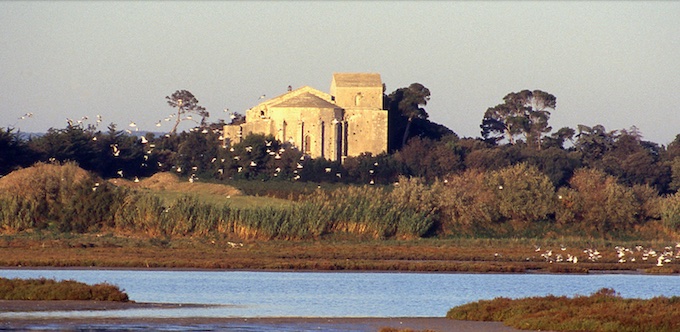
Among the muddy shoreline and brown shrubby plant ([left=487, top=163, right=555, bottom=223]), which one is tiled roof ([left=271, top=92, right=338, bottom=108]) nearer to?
brown shrubby plant ([left=487, top=163, right=555, bottom=223])

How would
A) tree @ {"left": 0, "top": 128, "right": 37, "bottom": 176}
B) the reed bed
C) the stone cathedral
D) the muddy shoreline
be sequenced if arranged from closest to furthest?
the muddy shoreline, the reed bed, tree @ {"left": 0, "top": 128, "right": 37, "bottom": 176}, the stone cathedral

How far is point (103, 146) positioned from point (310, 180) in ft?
42.5

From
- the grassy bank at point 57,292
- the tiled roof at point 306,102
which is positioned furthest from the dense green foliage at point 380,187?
the grassy bank at point 57,292

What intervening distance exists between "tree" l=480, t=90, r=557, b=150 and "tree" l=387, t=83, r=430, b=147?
890cm

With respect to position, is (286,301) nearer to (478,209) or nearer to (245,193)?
(478,209)

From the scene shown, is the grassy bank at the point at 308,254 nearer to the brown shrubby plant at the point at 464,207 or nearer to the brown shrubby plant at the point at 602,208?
the brown shrubby plant at the point at 464,207

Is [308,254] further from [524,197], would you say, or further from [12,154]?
[12,154]

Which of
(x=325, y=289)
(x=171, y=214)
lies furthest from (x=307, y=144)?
(x=325, y=289)

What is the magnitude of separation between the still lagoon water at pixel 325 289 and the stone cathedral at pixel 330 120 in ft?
164

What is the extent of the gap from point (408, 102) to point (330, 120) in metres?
10.5

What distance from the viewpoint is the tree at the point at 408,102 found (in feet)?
321

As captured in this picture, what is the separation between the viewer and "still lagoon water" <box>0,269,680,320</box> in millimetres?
26859

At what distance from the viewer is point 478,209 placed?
59.2 meters

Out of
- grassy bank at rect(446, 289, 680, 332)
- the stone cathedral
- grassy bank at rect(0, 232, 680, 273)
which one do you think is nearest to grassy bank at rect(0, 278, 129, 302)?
grassy bank at rect(446, 289, 680, 332)
